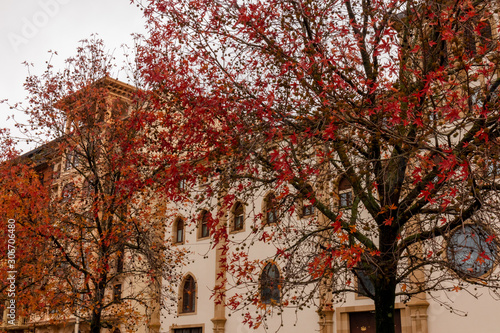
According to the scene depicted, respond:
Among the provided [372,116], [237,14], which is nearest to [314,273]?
[372,116]

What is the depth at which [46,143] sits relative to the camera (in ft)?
62.8

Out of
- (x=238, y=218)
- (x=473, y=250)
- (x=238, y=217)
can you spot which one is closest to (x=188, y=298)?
(x=238, y=218)

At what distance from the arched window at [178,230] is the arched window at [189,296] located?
2.50 metres

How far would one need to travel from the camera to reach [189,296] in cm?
2827

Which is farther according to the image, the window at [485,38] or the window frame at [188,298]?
the window frame at [188,298]

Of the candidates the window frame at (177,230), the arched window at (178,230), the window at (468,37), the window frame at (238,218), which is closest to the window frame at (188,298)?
the window frame at (177,230)

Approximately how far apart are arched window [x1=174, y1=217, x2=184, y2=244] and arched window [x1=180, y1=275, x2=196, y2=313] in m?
2.50

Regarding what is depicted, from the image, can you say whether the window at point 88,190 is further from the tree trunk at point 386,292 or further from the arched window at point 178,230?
the tree trunk at point 386,292

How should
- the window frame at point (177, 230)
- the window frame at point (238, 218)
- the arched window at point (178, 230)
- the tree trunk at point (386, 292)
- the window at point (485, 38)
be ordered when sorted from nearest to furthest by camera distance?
the window at point (485, 38) < the tree trunk at point (386, 292) < the window frame at point (238, 218) < the window frame at point (177, 230) < the arched window at point (178, 230)

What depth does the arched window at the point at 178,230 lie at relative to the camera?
30198 millimetres

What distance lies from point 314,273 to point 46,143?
12932 millimetres

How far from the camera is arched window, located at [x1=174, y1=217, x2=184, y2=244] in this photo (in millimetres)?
30198

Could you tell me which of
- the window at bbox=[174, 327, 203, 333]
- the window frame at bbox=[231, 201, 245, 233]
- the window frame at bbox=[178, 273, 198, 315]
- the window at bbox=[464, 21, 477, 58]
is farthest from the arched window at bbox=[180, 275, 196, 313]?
the window at bbox=[464, 21, 477, 58]

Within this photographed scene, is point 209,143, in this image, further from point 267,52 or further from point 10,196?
point 10,196
